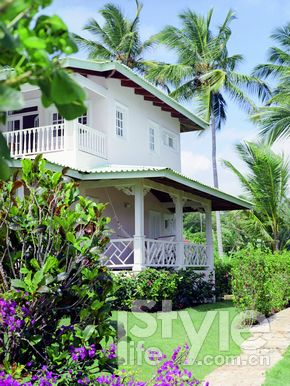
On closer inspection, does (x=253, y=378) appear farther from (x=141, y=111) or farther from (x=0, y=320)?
(x=141, y=111)

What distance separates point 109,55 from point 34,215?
2992cm

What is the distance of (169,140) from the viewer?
19938 millimetres

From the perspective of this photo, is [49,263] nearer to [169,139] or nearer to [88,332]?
[88,332]

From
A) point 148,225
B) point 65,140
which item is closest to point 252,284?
point 65,140

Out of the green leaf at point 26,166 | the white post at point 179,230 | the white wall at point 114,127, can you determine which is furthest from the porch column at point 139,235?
the green leaf at point 26,166

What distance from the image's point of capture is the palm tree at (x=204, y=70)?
27453 millimetres

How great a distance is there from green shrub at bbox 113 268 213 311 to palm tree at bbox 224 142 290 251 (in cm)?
1004

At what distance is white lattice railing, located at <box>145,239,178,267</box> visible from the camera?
524 inches

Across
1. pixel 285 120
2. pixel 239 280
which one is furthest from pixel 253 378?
pixel 285 120

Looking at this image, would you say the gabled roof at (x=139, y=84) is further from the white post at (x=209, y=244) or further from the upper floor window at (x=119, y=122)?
the white post at (x=209, y=244)

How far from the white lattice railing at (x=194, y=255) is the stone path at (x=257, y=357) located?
511cm

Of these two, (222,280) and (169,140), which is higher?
(169,140)

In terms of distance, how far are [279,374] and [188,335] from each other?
9.77ft

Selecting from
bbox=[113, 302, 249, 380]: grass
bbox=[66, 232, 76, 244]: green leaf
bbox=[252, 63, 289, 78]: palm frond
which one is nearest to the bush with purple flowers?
bbox=[66, 232, 76, 244]: green leaf
